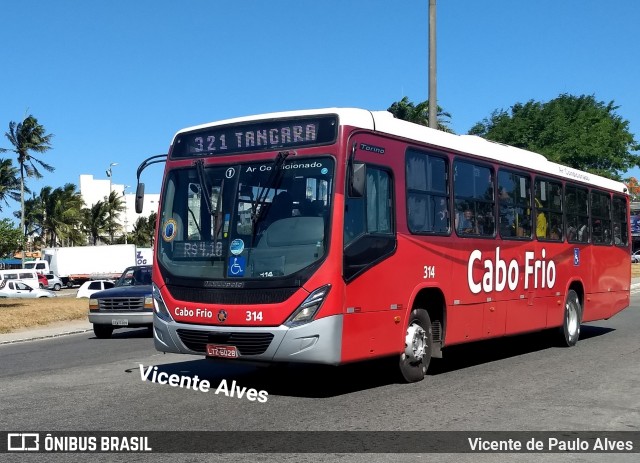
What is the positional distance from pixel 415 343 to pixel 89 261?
65.5 m

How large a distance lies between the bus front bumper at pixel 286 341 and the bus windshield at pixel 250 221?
622 millimetres

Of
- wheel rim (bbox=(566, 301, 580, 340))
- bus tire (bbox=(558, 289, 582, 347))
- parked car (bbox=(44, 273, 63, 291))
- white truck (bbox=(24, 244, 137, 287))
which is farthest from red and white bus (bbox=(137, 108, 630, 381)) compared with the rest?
white truck (bbox=(24, 244, 137, 287))

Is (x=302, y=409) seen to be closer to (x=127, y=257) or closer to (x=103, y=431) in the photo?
(x=103, y=431)

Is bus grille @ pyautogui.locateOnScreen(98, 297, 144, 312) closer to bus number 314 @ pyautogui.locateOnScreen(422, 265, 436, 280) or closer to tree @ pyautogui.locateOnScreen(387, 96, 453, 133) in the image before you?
bus number 314 @ pyautogui.locateOnScreen(422, 265, 436, 280)

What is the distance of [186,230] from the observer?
10.5 metres

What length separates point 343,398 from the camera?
9.79 metres

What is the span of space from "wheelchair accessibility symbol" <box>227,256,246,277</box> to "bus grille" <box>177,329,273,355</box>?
0.69m

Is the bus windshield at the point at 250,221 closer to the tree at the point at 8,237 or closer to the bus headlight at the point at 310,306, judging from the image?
the bus headlight at the point at 310,306

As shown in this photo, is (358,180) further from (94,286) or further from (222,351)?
(94,286)

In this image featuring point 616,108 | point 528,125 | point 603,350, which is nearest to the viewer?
point 603,350

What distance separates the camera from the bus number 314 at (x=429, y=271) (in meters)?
11.2

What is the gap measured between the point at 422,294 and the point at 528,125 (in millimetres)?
55661

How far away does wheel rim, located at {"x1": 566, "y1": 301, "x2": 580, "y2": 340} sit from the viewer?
1622cm

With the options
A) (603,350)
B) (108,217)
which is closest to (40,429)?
(603,350)
